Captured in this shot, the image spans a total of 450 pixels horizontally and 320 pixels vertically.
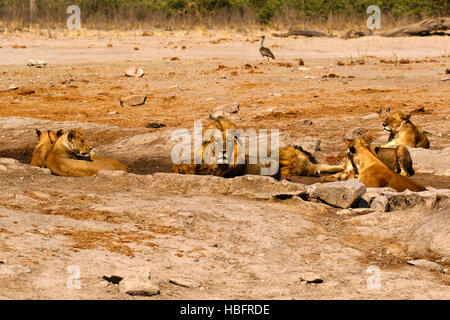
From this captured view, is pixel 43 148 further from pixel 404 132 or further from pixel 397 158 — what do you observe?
pixel 404 132

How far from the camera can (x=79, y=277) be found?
5426 mm

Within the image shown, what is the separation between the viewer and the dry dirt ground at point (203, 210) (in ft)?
18.5

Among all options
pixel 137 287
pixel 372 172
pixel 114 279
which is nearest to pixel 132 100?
pixel 372 172

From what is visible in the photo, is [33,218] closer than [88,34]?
Yes

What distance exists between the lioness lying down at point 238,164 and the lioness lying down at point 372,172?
818 mm

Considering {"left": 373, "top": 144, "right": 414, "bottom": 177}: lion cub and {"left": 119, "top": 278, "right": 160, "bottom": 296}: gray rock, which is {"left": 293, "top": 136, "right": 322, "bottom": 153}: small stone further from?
{"left": 119, "top": 278, "right": 160, "bottom": 296}: gray rock

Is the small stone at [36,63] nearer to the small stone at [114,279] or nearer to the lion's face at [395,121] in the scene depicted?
the lion's face at [395,121]

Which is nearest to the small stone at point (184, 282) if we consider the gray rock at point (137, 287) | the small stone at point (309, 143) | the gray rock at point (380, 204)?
the gray rock at point (137, 287)

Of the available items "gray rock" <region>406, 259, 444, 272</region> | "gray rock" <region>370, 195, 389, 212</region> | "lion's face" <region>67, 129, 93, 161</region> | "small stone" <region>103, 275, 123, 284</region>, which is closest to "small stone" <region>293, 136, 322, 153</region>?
"lion's face" <region>67, 129, 93, 161</region>

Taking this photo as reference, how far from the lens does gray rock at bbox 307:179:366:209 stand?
326 inches
